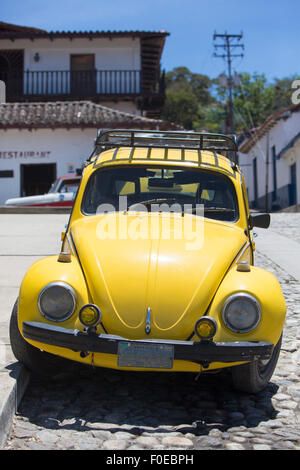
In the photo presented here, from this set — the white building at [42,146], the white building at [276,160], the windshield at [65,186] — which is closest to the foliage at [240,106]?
the white building at [276,160]

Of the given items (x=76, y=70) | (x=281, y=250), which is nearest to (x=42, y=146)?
(x=76, y=70)

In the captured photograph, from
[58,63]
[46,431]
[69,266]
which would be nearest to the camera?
[46,431]

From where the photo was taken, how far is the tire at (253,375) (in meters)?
3.71

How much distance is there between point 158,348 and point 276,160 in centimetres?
3130

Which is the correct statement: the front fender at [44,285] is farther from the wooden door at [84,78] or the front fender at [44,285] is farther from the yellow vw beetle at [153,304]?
the wooden door at [84,78]

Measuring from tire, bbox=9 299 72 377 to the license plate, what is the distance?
73cm

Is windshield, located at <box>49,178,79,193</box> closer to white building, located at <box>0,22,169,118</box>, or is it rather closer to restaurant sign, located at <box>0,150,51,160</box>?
restaurant sign, located at <box>0,150,51,160</box>

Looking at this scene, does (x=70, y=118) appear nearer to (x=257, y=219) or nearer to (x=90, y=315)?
(x=257, y=219)

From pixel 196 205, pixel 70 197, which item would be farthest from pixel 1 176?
pixel 196 205

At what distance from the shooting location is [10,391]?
3.43m

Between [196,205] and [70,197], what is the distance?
1332 centimetres

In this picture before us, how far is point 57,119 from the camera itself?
2266cm

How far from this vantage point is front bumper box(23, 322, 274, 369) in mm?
3357
